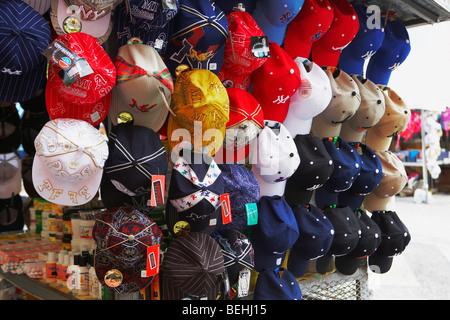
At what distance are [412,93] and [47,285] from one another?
199 inches

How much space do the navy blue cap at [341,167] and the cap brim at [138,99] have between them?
106cm

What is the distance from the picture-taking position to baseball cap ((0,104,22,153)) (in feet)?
9.01

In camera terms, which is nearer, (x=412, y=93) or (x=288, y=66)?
(x=288, y=66)

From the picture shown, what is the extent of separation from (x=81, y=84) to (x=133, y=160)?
0.32 m

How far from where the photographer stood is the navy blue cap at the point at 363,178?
250cm

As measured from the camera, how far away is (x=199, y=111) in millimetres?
1645

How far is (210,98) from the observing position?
1652mm

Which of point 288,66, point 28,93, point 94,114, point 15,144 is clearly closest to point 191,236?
point 94,114

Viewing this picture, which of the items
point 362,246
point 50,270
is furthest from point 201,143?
point 362,246

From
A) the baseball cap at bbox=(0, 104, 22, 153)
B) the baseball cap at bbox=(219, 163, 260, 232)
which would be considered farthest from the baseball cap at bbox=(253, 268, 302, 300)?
the baseball cap at bbox=(0, 104, 22, 153)

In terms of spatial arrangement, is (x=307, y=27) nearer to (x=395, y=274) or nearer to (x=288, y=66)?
(x=288, y=66)

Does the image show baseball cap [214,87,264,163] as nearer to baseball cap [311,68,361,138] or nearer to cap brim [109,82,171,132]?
cap brim [109,82,171,132]

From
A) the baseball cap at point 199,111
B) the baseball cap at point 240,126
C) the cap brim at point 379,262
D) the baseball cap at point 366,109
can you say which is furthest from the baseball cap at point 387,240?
the baseball cap at point 199,111

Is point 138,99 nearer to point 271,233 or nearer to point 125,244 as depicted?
point 125,244
